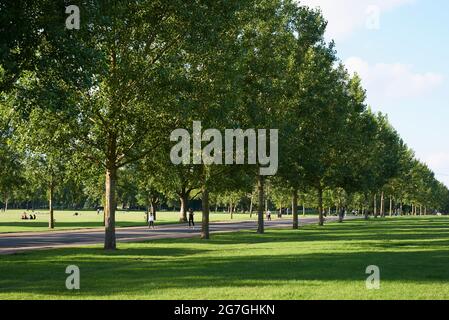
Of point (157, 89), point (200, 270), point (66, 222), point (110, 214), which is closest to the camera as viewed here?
point (200, 270)

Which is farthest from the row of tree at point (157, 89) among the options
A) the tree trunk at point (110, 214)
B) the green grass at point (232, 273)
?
the green grass at point (232, 273)

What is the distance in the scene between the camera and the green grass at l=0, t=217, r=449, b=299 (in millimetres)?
13227

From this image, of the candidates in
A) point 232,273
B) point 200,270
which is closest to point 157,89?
point 200,270

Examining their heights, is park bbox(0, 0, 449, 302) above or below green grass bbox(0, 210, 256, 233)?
above

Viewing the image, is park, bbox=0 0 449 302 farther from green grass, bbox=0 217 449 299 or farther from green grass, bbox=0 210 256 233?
green grass, bbox=0 210 256 233

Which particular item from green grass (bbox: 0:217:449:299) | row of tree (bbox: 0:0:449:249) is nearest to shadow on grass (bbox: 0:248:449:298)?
green grass (bbox: 0:217:449:299)

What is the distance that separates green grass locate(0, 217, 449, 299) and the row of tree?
5092 millimetres

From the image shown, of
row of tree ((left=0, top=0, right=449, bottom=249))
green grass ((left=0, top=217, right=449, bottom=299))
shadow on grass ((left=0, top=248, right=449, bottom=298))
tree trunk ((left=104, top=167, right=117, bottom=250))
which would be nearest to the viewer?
green grass ((left=0, top=217, right=449, bottom=299))

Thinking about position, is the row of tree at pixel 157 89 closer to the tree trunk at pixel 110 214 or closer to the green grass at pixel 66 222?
the tree trunk at pixel 110 214

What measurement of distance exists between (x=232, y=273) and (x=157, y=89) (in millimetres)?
11692

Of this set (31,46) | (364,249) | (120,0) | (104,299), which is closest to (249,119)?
(364,249)

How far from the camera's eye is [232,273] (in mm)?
16875

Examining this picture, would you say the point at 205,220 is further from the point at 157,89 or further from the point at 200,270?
the point at 200,270

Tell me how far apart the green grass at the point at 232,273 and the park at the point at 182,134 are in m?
0.07
